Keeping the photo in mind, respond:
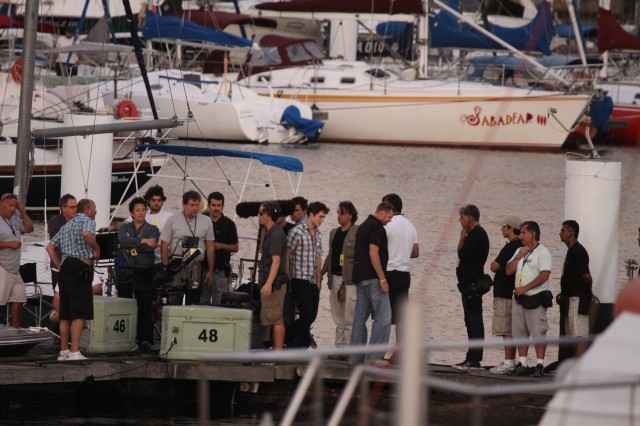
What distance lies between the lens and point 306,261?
12.6 metres

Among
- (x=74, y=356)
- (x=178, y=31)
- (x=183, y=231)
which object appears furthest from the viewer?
(x=178, y=31)

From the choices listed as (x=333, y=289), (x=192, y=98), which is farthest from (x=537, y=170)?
(x=333, y=289)

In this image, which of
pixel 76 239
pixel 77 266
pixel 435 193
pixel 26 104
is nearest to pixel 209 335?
pixel 77 266

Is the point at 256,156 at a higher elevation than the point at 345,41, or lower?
lower

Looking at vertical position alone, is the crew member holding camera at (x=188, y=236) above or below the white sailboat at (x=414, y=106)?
below

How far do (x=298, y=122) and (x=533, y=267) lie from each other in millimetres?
34343

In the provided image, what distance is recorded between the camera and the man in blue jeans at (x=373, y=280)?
1206cm

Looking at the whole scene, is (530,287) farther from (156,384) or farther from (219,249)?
(156,384)

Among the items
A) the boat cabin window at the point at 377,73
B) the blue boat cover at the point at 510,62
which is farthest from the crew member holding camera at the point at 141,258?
the blue boat cover at the point at 510,62

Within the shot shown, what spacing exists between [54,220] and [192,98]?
32.8 metres

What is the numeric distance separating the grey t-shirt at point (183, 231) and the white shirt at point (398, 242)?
162 centimetres

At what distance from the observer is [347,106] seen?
48.2 metres

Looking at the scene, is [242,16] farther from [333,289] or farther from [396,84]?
[333,289]

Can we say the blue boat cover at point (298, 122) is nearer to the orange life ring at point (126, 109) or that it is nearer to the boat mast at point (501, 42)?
the boat mast at point (501, 42)
